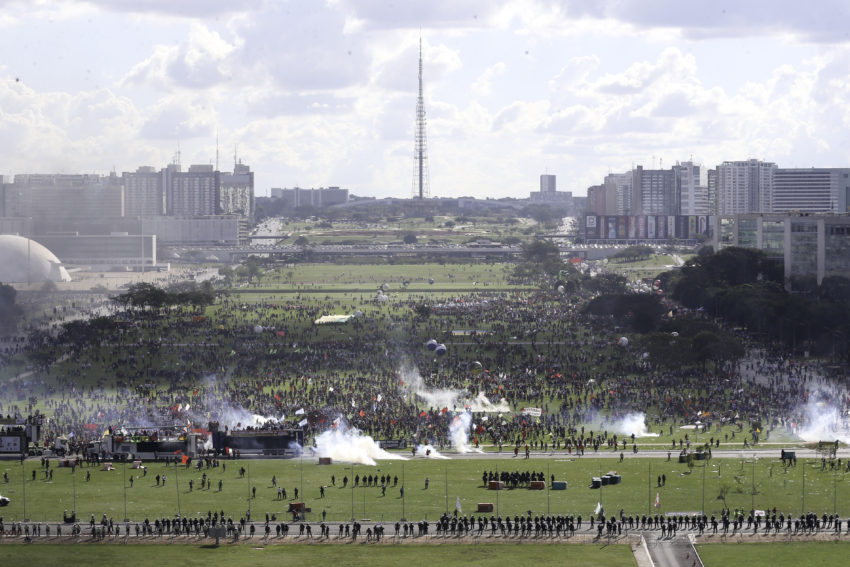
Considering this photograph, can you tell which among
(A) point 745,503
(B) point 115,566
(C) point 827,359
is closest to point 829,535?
(A) point 745,503

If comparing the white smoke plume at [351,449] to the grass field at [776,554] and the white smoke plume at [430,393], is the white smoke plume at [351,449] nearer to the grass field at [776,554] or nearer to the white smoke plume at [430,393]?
the white smoke plume at [430,393]

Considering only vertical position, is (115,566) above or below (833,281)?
below

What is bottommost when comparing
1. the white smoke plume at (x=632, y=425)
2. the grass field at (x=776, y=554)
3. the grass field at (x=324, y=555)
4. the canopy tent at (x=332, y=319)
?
the grass field at (x=324, y=555)

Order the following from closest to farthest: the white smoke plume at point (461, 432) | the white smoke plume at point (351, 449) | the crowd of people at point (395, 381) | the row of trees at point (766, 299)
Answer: the white smoke plume at point (351, 449), the white smoke plume at point (461, 432), the crowd of people at point (395, 381), the row of trees at point (766, 299)

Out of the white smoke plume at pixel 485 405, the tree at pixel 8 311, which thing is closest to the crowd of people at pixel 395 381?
the white smoke plume at pixel 485 405

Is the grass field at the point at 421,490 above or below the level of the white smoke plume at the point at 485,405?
below

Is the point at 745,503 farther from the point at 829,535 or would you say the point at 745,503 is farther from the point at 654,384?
the point at 654,384

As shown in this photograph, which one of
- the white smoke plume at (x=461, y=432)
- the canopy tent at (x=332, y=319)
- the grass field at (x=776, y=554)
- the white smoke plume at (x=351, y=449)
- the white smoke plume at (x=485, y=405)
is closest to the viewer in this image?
the grass field at (x=776, y=554)

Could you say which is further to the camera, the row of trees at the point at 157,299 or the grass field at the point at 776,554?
the row of trees at the point at 157,299

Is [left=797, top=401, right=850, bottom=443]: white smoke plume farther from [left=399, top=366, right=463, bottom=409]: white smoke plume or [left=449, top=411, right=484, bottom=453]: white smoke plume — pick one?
[left=399, top=366, right=463, bottom=409]: white smoke plume
